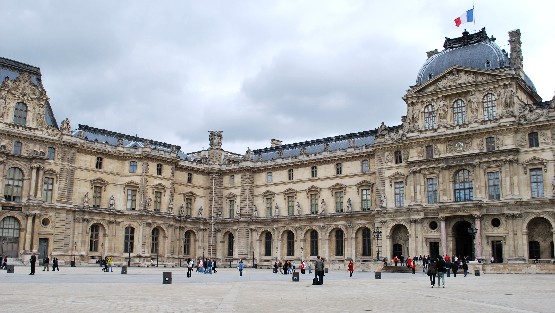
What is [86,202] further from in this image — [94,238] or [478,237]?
[478,237]

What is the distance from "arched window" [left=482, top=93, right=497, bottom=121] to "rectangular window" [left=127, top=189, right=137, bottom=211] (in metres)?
43.1

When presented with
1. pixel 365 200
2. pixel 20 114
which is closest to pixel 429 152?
pixel 365 200

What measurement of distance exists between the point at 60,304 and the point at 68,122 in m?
52.4

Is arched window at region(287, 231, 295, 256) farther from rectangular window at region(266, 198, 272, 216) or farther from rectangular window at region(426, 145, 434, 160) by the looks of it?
rectangular window at region(426, 145, 434, 160)

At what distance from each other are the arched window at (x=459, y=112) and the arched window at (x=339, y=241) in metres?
20.2

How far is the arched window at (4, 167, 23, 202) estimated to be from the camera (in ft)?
201

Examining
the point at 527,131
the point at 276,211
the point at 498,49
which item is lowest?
the point at 276,211

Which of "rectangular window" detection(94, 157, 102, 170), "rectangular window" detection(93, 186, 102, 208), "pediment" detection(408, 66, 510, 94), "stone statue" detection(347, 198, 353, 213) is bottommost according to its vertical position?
"stone statue" detection(347, 198, 353, 213)

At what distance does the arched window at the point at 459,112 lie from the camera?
2414 inches

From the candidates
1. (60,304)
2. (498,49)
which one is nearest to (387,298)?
(60,304)

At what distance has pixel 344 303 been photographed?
797 inches

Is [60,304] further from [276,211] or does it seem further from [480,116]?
[276,211]

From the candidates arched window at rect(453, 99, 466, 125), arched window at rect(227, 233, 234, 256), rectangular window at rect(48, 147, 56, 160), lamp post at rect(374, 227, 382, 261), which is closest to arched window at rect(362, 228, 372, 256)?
lamp post at rect(374, 227, 382, 261)

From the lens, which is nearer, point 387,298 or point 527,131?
point 387,298
